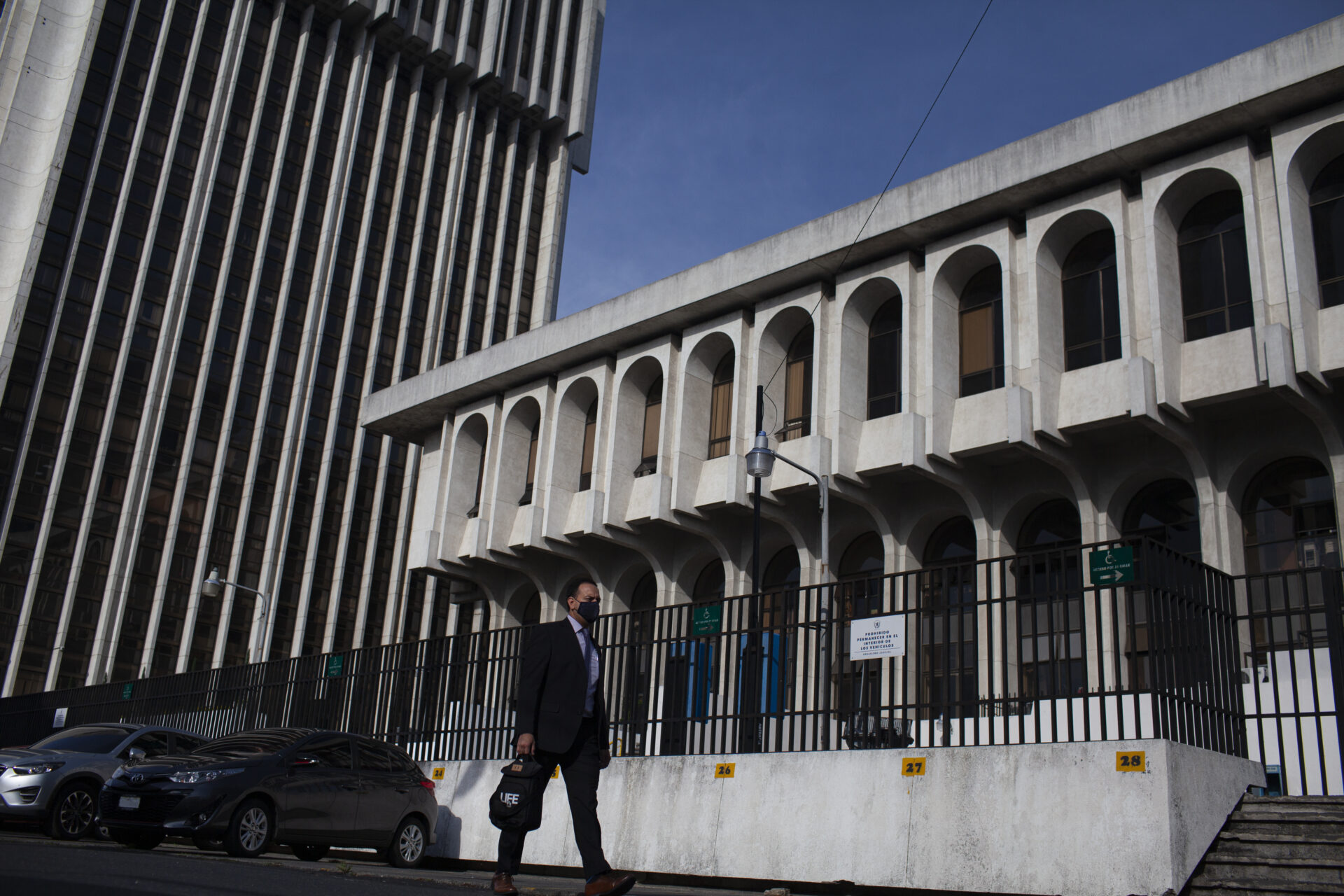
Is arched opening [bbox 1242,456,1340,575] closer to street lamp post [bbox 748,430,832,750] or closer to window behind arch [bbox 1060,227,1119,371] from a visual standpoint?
window behind arch [bbox 1060,227,1119,371]

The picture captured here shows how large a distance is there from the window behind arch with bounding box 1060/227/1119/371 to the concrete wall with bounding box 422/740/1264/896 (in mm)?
12840

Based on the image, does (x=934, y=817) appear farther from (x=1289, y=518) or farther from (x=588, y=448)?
(x=588, y=448)

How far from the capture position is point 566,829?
12.7m

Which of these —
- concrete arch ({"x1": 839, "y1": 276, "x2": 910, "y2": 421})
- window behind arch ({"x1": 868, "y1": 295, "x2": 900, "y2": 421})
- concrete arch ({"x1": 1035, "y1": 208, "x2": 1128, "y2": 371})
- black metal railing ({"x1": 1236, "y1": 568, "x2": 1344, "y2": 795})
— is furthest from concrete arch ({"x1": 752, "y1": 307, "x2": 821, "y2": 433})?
black metal railing ({"x1": 1236, "y1": 568, "x2": 1344, "y2": 795})

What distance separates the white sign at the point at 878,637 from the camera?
36.2 ft

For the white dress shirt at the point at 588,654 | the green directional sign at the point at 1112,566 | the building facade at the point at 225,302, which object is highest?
the building facade at the point at 225,302

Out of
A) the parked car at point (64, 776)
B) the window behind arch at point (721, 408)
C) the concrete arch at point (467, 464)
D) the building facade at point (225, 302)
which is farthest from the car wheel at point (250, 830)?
the building facade at point (225, 302)

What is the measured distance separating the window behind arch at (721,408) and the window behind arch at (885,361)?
358 cm

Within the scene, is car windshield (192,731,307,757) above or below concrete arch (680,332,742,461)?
below

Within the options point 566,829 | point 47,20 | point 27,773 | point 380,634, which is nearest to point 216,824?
point 566,829

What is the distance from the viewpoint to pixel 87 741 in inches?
641

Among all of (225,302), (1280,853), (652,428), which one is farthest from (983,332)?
(225,302)

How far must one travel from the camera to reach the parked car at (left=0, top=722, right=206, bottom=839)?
49.1ft

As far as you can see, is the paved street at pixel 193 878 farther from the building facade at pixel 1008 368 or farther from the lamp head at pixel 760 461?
the building facade at pixel 1008 368
